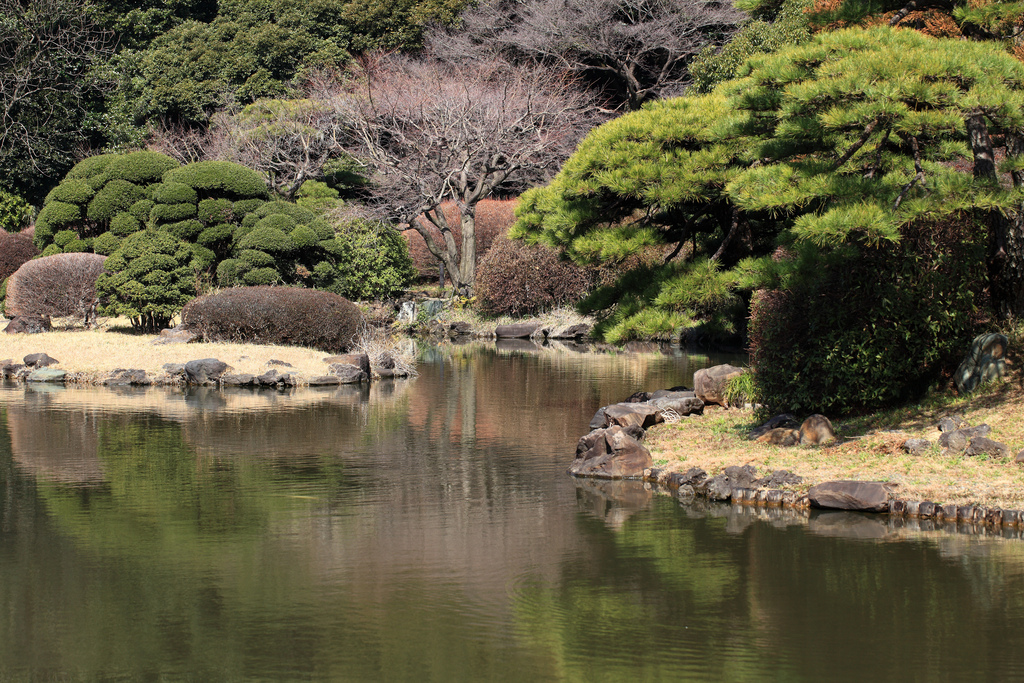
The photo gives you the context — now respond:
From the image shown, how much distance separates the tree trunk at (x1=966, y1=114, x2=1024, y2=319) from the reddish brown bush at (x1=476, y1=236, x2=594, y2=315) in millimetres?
16075

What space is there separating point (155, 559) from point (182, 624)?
127 cm

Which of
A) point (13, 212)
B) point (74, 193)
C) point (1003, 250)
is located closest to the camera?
point (1003, 250)

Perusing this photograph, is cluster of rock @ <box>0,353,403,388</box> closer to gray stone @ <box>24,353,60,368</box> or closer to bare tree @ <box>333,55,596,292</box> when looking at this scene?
gray stone @ <box>24,353,60,368</box>

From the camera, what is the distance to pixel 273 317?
653 inches

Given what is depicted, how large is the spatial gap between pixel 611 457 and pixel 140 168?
16.0 meters

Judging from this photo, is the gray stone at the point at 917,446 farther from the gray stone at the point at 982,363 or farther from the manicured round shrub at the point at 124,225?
the manicured round shrub at the point at 124,225

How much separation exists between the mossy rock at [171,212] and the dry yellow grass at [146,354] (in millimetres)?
3307

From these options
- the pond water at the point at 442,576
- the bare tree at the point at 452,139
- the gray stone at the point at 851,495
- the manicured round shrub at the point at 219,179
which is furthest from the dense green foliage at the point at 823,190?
the bare tree at the point at 452,139

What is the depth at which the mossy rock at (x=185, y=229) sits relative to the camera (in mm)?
19445

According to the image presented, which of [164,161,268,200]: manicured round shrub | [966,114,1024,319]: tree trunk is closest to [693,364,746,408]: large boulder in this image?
[966,114,1024,319]: tree trunk

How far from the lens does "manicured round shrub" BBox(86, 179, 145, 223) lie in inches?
843

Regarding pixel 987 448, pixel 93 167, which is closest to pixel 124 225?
pixel 93 167

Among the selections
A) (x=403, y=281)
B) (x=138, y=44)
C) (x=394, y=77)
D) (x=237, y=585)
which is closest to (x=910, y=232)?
(x=237, y=585)

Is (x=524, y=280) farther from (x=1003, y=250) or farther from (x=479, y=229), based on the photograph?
(x=1003, y=250)
